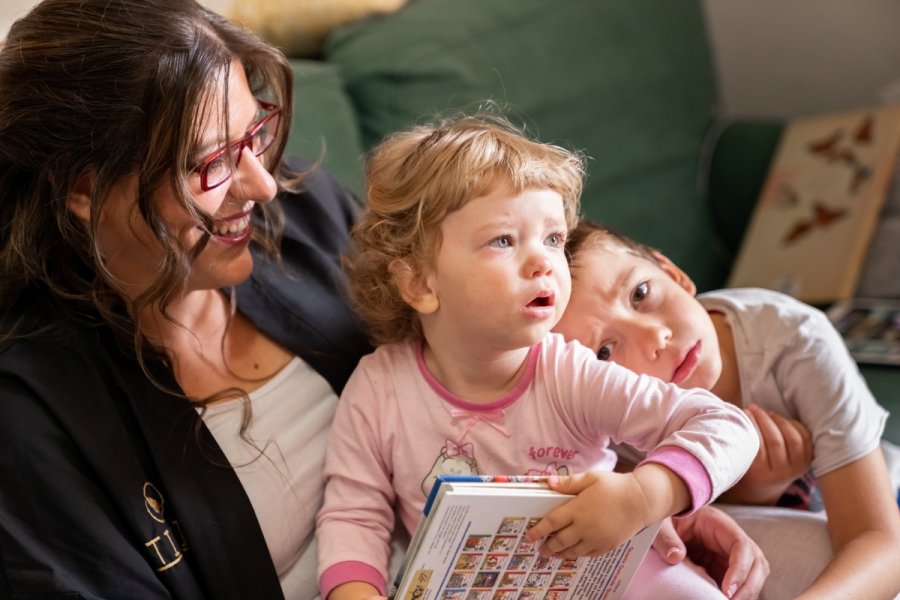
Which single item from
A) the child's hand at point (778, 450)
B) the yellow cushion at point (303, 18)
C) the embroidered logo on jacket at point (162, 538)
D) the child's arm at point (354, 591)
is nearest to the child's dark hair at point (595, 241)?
the child's hand at point (778, 450)

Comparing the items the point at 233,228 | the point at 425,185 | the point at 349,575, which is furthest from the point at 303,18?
the point at 349,575

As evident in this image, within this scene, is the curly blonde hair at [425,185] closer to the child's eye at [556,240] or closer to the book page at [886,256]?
the child's eye at [556,240]

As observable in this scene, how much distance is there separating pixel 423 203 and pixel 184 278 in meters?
0.31

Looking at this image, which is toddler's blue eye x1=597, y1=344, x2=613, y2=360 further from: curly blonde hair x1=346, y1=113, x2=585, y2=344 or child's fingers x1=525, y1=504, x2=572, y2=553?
child's fingers x1=525, y1=504, x2=572, y2=553

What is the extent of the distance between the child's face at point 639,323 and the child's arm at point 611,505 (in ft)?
0.82

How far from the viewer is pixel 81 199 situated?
4.11 feet

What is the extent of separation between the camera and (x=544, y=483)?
41.7 inches

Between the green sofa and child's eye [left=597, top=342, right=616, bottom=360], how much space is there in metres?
0.69

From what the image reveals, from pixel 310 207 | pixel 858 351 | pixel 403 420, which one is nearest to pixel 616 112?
pixel 858 351

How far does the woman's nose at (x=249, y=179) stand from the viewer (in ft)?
4.16

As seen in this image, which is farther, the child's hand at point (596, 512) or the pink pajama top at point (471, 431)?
the pink pajama top at point (471, 431)

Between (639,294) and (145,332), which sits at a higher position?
(639,294)

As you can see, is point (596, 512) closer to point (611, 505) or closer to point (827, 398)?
point (611, 505)

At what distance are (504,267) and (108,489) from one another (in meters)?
0.52
